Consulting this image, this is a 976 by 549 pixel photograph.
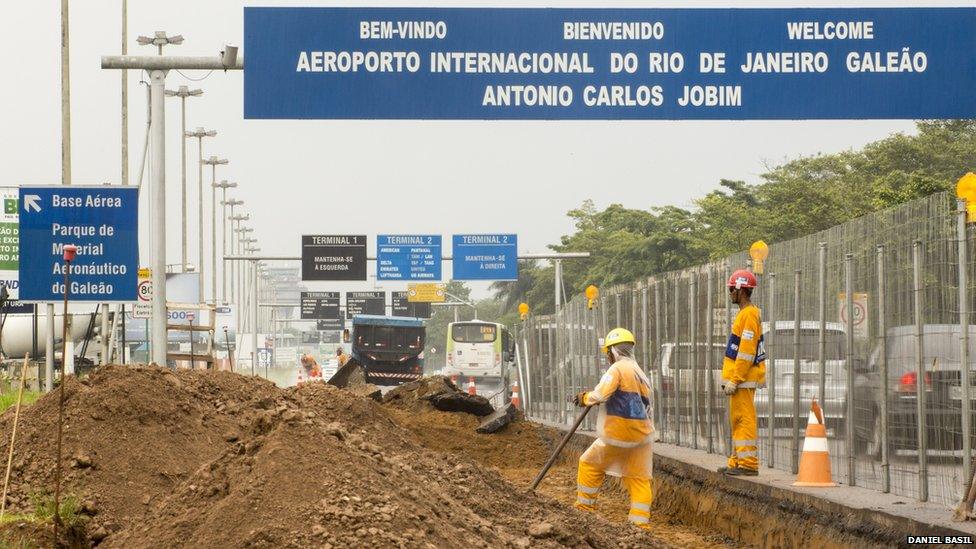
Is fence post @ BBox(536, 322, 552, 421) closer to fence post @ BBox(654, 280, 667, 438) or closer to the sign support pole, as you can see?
fence post @ BBox(654, 280, 667, 438)

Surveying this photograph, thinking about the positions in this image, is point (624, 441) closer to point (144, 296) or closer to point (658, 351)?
point (658, 351)

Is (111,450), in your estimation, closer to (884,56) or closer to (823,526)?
(823,526)

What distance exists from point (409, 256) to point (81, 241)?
34.8m

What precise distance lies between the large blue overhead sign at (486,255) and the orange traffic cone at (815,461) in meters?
41.4

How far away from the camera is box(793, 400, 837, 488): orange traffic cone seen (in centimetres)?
1151

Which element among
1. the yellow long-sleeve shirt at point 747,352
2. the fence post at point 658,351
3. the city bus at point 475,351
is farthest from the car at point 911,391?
the city bus at point 475,351

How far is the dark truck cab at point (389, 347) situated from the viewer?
57.6 meters

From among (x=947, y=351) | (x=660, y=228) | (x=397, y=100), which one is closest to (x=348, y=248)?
(x=660, y=228)

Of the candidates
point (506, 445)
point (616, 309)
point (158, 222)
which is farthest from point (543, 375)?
point (158, 222)

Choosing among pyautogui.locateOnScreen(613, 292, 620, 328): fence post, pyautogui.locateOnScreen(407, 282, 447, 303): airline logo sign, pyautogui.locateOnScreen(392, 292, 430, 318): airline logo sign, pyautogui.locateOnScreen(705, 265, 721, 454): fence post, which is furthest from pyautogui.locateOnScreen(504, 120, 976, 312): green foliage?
pyautogui.locateOnScreen(705, 265, 721, 454): fence post

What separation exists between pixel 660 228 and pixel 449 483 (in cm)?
6543

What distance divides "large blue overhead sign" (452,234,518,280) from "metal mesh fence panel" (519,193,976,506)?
3452 cm

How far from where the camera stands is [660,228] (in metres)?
75.5

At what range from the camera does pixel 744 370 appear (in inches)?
475
